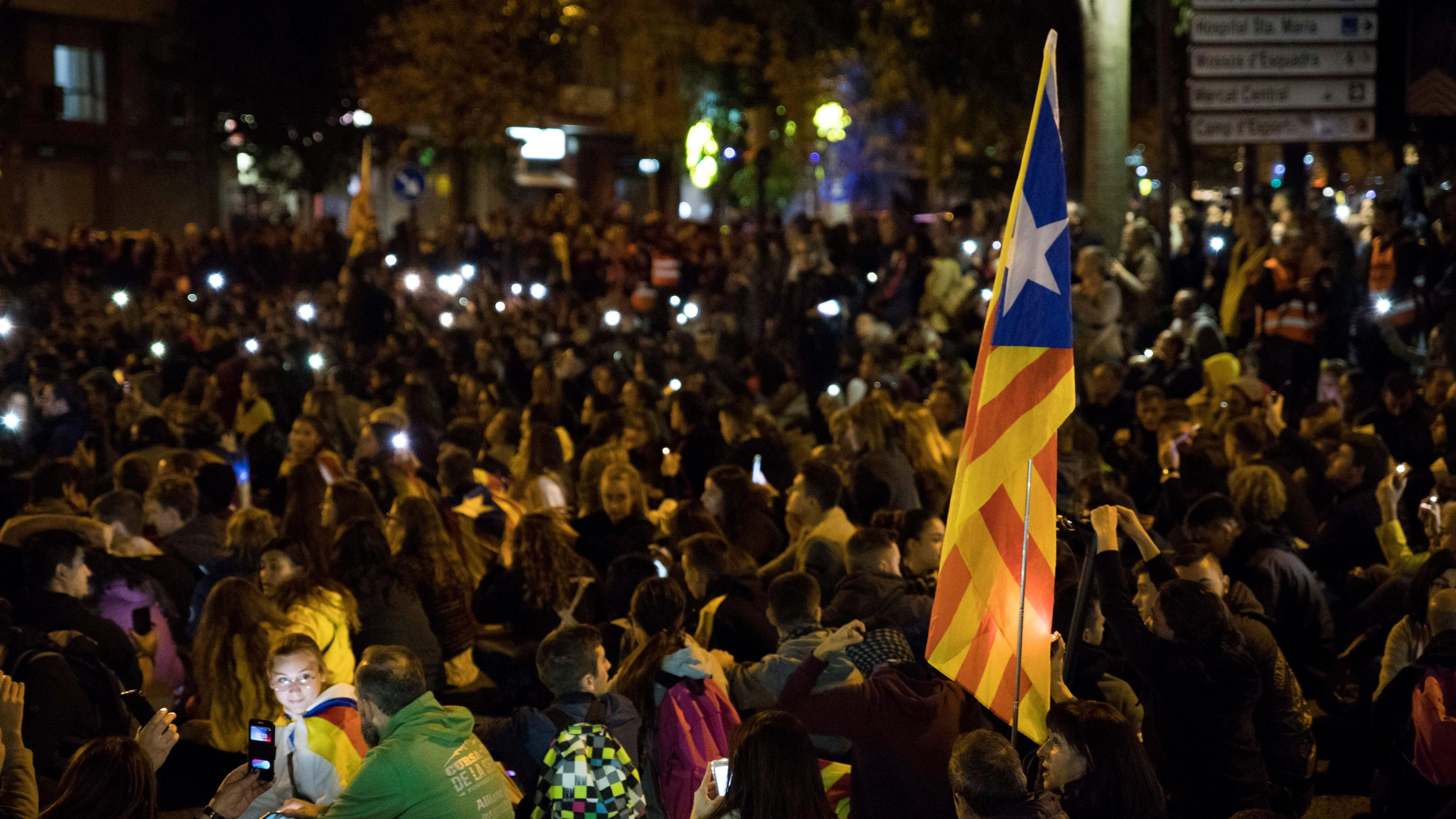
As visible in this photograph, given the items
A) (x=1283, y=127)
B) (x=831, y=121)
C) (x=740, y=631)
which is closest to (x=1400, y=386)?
(x=1283, y=127)

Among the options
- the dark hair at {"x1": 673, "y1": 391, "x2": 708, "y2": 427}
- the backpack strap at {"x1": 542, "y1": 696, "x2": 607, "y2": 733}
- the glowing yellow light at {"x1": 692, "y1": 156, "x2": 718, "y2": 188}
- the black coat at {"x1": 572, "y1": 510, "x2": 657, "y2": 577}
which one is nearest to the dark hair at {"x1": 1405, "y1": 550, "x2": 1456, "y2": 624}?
the backpack strap at {"x1": 542, "y1": 696, "x2": 607, "y2": 733}

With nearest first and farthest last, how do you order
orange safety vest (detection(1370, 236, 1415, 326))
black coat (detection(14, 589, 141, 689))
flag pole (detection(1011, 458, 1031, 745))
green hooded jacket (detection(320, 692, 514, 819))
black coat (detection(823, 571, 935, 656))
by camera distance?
green hooded jacket (detection(320, 692, 514, 819)) < flag pole (detection(1011, 458, 1031, 745)) < black coat (detection(823, 571, 935, 656)) < black coat (detection(14, 589, 141, 689)) < orange safety vest (detection(1370, 236, 1415, 326))

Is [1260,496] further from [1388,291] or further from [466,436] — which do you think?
[1388,291]

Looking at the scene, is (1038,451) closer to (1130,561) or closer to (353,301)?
(1130,561)

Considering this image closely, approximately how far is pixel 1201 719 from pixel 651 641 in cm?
181

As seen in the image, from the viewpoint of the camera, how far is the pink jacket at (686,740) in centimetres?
535

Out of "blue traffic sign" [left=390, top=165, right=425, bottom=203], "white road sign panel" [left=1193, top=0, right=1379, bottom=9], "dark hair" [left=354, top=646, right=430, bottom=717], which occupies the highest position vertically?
"white road sign panel" [left=1193, top=0, right=1379, bottom=9]

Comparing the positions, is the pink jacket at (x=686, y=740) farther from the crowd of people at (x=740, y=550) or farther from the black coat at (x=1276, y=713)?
the black coat at (x=1276, y=713)

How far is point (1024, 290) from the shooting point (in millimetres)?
5176

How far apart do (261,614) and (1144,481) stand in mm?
5737

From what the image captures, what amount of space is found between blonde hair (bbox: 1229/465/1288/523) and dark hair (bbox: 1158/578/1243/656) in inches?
116

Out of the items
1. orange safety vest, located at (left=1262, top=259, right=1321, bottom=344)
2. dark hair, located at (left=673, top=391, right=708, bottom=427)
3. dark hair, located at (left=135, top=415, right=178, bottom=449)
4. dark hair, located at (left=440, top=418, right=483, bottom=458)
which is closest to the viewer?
dark hair, located at (left=440, top=418, right=483, bottom=458)

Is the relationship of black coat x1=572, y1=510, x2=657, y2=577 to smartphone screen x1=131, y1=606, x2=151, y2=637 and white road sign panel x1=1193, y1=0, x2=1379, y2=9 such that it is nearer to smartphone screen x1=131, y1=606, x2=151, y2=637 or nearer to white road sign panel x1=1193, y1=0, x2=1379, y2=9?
smartphone screen x1=131, y1=606, x2=151, y2=637

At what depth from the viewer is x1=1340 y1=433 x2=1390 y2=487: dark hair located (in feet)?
28.4
